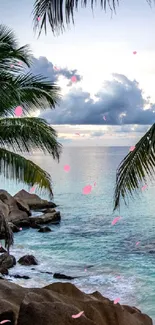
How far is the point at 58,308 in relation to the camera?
775 centimetres

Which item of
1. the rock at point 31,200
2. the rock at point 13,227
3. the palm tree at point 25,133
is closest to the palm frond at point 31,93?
the palm tree at point 25,133

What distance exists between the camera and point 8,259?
63.7ft

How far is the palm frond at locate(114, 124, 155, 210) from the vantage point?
5578 mm

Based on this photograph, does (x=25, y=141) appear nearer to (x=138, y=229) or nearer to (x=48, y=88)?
(x=48, y=88)

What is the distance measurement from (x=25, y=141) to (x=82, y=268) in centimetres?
1098

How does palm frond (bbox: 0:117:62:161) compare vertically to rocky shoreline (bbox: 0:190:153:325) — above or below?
above

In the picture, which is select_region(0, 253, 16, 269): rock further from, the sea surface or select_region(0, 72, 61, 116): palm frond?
select_region(0, 72, 61, 116): palm frond

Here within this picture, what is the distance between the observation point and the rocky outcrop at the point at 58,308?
7617 millimetres

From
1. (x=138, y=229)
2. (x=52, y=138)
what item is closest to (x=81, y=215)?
(x=138, y=229)

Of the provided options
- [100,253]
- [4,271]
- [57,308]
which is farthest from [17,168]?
[100,253]

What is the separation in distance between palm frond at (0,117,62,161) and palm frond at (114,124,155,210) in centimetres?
604

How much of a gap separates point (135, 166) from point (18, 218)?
90.1ft

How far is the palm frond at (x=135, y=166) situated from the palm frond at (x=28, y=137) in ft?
19.8

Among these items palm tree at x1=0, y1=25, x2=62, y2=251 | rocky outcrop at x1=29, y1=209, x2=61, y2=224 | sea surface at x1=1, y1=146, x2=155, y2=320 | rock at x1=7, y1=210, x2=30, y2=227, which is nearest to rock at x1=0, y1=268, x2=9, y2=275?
sea surface at x1=1, y1=146, x2=155, y2=320
